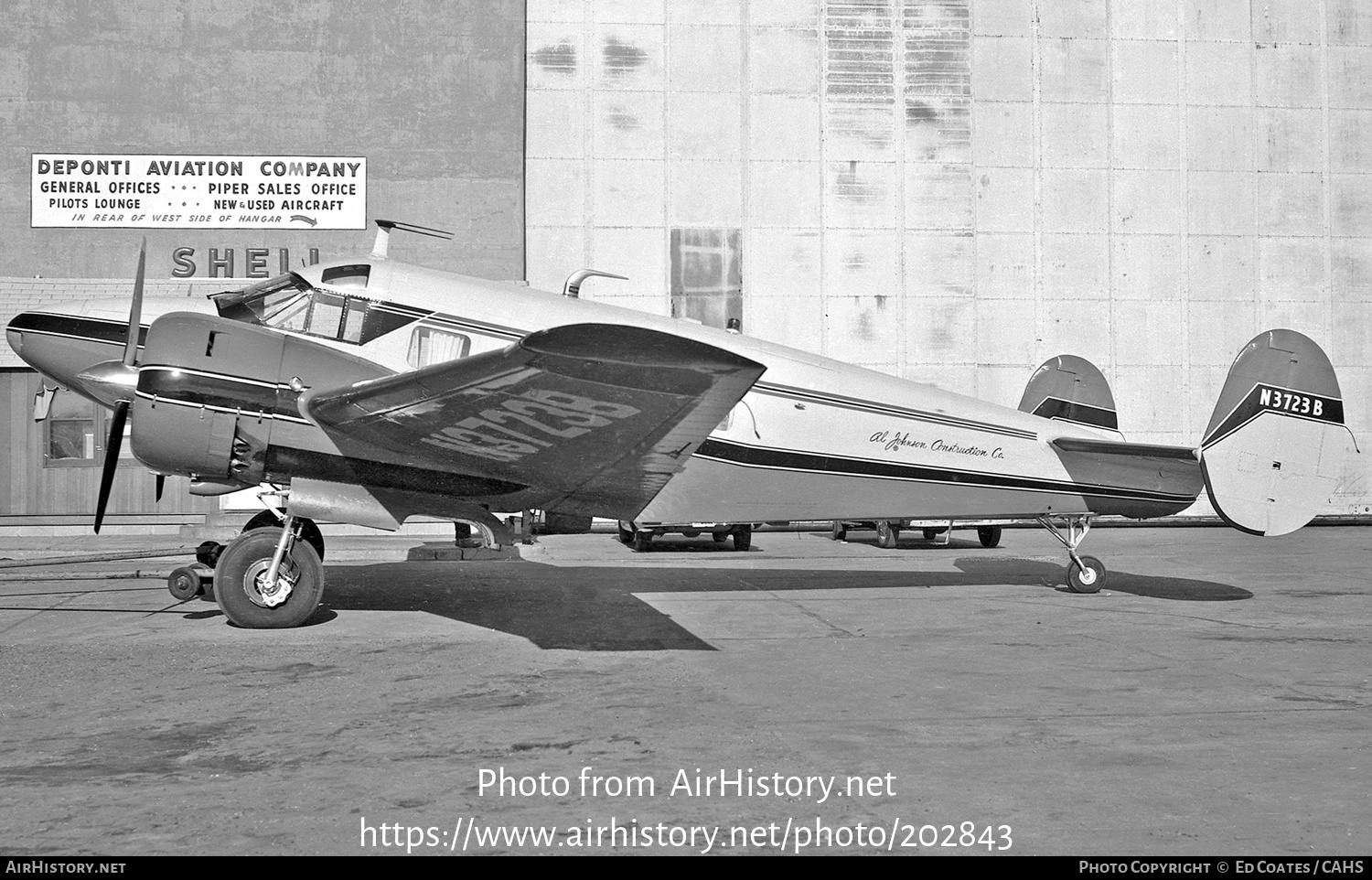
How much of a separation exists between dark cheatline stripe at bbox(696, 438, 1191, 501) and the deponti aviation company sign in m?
17.1

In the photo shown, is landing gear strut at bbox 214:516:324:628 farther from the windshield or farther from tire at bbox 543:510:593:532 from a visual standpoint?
tire at bbox 543:510:593:532

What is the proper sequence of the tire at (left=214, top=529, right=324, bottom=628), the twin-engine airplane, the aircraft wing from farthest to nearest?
the tire at (left=214, top=529, right=324, bottom=628)
the twin-engine airplane
the aircraft wing

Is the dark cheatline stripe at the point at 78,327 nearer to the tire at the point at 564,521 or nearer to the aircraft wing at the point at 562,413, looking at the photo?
the aircraft wing at the point at 562,413

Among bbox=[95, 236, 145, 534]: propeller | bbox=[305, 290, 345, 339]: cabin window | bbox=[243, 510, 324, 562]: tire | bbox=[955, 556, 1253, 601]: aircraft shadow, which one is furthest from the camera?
bbox=[955, 556, 1253, 601]: aircraft shadow

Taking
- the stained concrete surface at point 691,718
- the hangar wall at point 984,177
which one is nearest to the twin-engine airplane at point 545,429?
the stained concrete surface at point 691,718

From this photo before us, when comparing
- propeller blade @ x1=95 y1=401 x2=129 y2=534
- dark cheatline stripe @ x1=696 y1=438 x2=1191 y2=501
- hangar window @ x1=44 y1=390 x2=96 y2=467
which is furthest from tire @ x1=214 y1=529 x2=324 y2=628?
hangar window @ x1=44 y1=390 x2=96 y2=467

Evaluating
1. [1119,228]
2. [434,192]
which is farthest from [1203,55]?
[434,192]

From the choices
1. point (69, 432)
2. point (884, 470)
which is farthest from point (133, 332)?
point (69, 432)

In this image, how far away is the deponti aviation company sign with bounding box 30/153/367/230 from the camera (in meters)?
25.4

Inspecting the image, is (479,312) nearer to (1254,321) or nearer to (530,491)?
(530,491)

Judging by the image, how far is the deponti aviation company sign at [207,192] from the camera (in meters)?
25.4

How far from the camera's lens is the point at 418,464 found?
Answer: 10.7 m

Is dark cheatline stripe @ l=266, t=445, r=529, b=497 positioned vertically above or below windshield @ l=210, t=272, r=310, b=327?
below

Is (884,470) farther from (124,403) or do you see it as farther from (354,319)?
(124,403)
